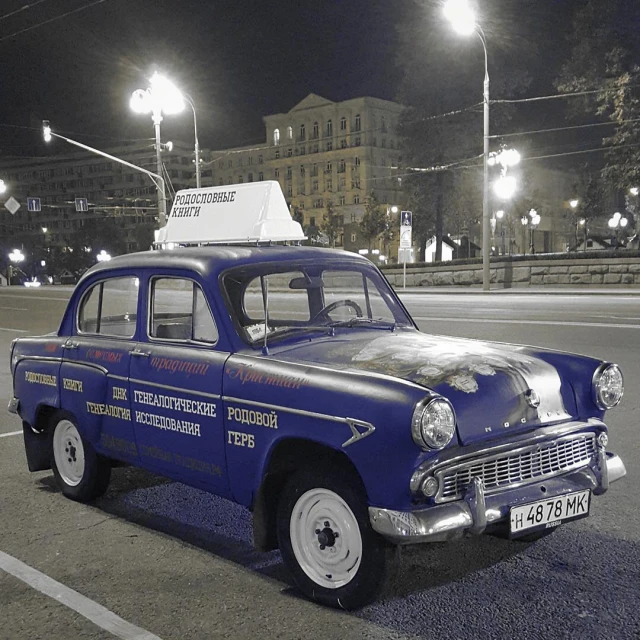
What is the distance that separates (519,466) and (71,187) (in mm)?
144913

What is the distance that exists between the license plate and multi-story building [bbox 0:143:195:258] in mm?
122777

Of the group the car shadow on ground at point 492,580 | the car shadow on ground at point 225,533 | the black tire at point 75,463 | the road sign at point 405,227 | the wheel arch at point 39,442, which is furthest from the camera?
the road sign at point 405,227

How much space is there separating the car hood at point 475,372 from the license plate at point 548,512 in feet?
1.19

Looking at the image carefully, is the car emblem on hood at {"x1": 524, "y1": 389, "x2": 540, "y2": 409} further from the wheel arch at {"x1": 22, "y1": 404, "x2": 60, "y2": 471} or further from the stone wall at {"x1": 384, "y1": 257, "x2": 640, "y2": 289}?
the stone wall at {"x1": 384, "y1": 257, "x2": 640, "y2": 289}

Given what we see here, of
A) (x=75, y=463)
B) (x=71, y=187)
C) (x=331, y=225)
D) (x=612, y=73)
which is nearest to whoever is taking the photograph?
(x=75, y=463)

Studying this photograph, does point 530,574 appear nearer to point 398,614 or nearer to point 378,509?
point 398,614

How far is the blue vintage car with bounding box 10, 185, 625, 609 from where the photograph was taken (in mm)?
3490

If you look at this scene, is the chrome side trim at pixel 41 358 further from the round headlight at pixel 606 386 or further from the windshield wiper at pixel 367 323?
the round headlight at pixel 606 386

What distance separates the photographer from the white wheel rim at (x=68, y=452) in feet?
18.0

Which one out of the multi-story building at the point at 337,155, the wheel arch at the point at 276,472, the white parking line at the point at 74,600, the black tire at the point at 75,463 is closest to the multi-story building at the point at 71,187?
the multi-story building at the point at 337,155

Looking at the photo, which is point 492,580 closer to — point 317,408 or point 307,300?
point 317,408

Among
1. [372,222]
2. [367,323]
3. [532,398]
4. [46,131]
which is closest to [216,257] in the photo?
[367,323]

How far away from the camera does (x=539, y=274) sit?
105 ft

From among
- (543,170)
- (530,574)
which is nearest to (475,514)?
(530,574)
